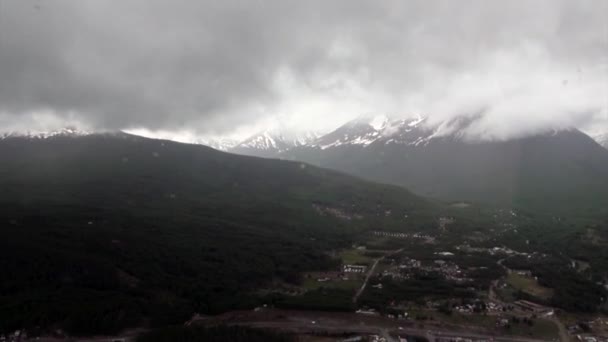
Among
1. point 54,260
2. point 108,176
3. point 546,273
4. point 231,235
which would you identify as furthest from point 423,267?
point 108,176

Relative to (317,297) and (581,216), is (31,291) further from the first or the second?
(581,216)

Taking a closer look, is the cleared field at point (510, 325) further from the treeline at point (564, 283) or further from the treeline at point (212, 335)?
the treeline at point (212, 335)

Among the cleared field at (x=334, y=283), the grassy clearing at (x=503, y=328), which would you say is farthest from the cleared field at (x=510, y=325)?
the cleared field at (x=334, y=283)

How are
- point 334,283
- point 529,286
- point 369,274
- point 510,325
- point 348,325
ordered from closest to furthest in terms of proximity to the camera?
point 348,325, point 510,325, point 334,283, point 529,286, point 369,274

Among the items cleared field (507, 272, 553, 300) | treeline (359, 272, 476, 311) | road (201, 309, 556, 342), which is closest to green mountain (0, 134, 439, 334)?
road (201, 309, 556, 342)

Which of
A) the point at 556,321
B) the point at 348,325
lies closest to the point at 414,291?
the point at 348,325

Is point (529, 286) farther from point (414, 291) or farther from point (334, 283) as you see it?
point (334, 283)
